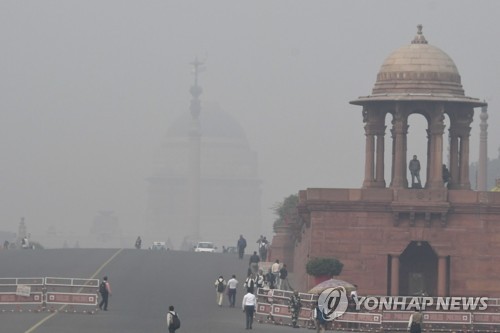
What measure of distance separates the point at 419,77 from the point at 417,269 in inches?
352

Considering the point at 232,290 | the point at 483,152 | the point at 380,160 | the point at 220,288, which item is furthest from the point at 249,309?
the point at 483,152

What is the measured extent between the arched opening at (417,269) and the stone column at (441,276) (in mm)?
526

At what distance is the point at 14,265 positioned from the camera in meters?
102

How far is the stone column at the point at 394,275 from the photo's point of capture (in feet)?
252

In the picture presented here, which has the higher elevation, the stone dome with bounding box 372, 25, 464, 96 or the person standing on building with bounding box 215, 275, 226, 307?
the stone dome with bounding box 372, 25, 464, 96

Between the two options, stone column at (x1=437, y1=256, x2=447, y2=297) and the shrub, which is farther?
stone column at (x1=437, y1=256, x2=447, y2=297)

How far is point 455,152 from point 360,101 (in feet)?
16.3

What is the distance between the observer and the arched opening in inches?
3088

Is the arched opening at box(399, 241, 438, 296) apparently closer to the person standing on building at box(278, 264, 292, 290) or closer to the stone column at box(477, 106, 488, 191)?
the person standing on building at box(278, 264, 292, 290)

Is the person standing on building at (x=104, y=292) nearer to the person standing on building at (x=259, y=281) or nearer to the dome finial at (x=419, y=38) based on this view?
the person standing on building at (x=259, y=281)

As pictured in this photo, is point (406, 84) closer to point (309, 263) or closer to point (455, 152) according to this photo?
point (455, 152)

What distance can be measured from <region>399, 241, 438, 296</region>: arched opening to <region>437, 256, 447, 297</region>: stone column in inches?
20.7

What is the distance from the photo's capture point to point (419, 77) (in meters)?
82.2

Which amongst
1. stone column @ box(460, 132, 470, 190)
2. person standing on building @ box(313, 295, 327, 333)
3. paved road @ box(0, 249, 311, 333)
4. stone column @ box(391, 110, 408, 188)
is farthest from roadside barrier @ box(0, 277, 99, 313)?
stone column @ box(460, 132, 470, 190)
